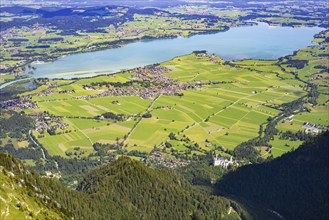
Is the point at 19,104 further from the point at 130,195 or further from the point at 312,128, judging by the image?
the point at 312,128

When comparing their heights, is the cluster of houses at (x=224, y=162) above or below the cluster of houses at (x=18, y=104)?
above

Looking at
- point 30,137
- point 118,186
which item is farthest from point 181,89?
point 118,186

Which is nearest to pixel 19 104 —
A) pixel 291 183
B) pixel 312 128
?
pixel 312 128

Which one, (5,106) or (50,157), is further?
(5,106)

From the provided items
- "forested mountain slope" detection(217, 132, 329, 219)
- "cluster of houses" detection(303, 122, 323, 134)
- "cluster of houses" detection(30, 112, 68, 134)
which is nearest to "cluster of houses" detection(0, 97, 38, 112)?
"cluster of houses" detection(30, 112, 68, 134)

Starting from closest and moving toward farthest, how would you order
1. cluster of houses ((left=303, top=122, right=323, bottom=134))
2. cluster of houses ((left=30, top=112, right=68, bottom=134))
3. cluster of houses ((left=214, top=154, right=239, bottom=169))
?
cluster of houses ((left=214, top=154, right=239, bottom=169)) → cluster of houses ((left=303, top=122, right=323, bottom=134)) → cluster of houses ((left=30, top=112, right=68, bottom=134))

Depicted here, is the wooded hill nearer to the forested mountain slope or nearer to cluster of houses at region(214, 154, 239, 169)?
the forested mountain slope

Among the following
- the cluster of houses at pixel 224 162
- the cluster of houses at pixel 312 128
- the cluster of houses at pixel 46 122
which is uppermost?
the cluster of houses at pixel 224 162

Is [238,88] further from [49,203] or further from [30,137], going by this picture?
[49,203]

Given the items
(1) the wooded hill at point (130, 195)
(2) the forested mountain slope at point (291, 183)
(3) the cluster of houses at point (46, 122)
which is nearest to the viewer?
(1) the wooded hill at point (130, 195)

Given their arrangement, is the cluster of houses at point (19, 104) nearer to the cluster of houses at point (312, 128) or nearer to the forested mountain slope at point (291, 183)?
the forested mountain slope at point (291, 183)

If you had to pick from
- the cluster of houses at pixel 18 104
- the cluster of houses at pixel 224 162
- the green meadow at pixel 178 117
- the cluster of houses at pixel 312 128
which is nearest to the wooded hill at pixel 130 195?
the cluster of houses at pixel 224 162
